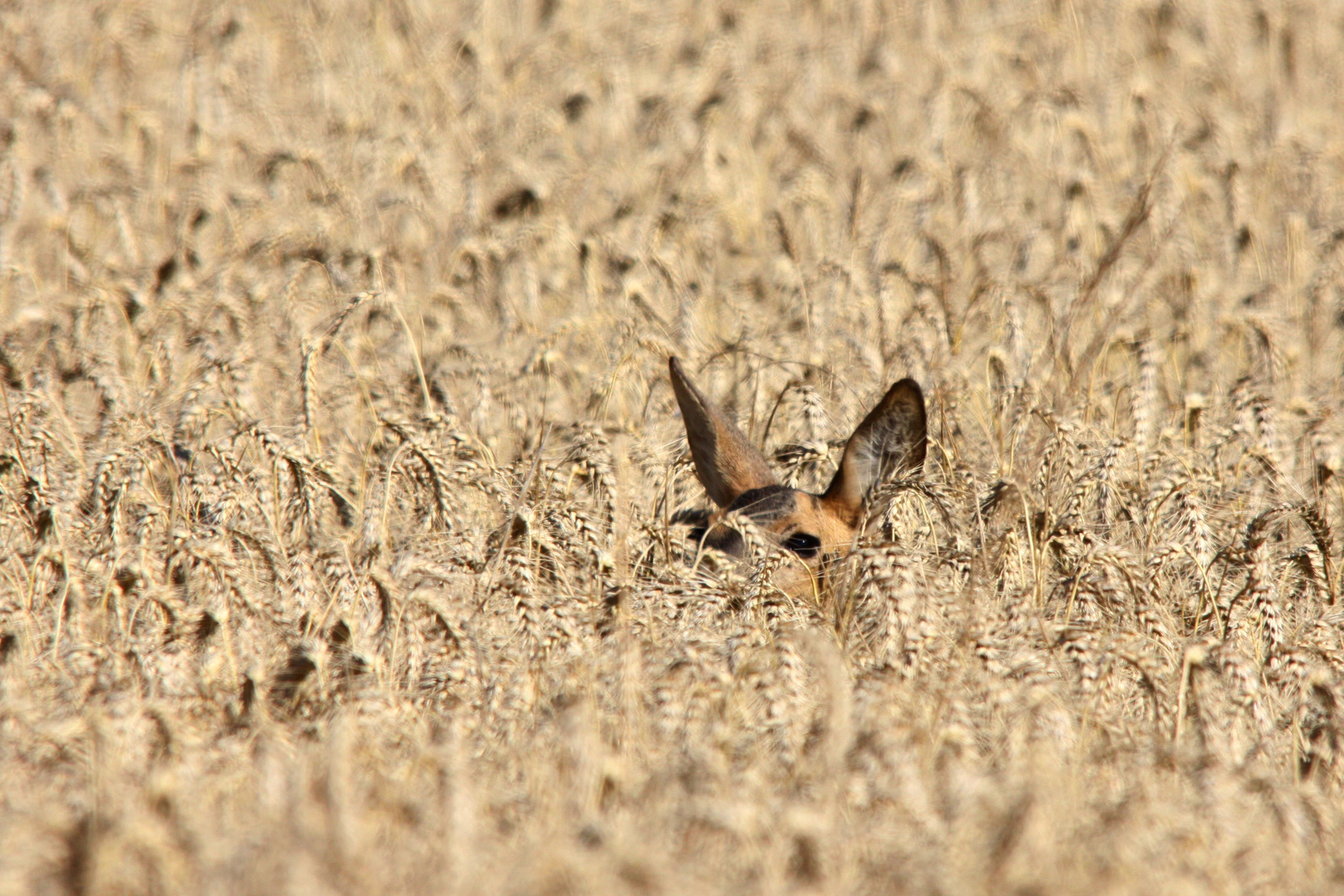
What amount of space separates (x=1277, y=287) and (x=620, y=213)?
3.31 m

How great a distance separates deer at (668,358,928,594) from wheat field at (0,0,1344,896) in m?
0.16

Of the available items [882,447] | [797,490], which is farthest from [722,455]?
[882,447]

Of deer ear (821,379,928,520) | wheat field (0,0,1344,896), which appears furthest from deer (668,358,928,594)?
wheat field (0,0,1344,896)

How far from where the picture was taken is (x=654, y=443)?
5461 mm

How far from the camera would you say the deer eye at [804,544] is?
184 inches

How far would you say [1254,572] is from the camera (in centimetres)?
405

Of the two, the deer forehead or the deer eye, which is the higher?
the deer forehead

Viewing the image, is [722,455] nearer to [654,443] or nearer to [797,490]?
[797,490]

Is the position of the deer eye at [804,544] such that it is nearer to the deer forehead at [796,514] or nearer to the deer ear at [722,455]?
the deer forehead at [796,514]

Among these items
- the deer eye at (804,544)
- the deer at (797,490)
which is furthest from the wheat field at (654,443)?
the deer eye at (804,544)

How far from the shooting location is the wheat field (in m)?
2.87

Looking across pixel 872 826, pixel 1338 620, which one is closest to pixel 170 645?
pixel 872 826

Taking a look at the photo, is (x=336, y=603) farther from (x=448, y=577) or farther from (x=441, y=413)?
(x=441, y=413)

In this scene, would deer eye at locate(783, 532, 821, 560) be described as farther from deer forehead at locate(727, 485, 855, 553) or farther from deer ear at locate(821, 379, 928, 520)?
deer ear at locate(821, 379, 928, 520)
